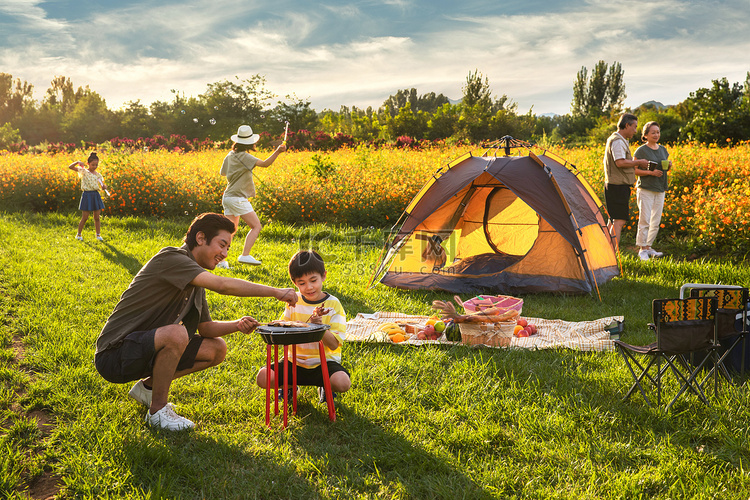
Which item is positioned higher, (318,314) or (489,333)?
(318,314)

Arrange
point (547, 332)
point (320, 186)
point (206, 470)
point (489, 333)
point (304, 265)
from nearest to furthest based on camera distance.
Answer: point (206, 470), point (304, 265), point (489, 333), point (547, 332), point (320, 186)

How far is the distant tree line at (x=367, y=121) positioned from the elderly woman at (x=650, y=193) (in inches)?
384

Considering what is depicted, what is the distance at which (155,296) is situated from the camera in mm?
2896

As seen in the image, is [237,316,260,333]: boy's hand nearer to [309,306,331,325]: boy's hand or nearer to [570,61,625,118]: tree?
[309,306,331,325]: boy's hand

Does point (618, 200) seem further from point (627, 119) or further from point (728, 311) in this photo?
point (728, 311)

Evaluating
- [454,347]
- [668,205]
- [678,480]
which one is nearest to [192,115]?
[668,205]

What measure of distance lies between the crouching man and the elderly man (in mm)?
5627

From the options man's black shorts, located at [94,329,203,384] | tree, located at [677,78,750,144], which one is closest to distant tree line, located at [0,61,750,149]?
tree, located at [677,78,750,144]

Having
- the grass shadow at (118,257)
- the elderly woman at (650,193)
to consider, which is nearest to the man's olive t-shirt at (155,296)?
the grass shadow at (118,257)

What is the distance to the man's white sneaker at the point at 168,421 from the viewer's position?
291cm

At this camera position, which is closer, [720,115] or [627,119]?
[627,119]

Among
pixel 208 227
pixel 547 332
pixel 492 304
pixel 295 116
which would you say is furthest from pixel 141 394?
pixel 295 116

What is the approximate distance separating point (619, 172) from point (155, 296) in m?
6.20

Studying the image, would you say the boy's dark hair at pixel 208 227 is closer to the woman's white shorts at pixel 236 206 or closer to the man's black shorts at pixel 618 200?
the woman's white shorts at pixel 236 206
